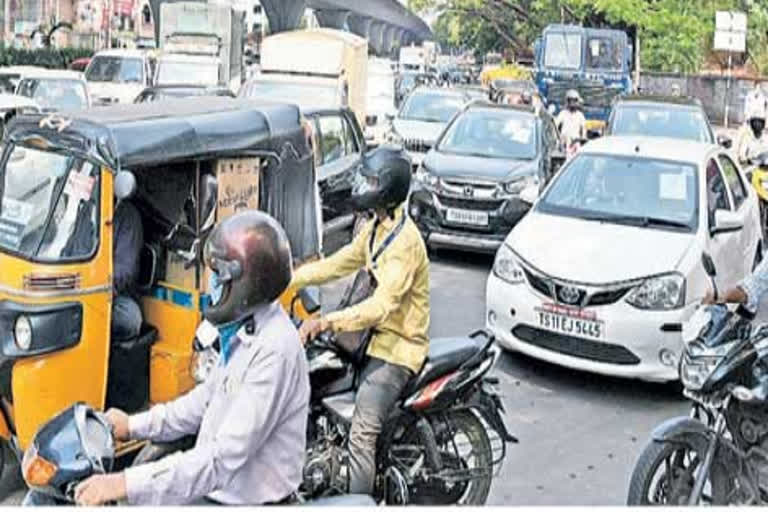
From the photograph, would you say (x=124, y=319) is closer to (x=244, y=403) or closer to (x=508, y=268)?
(x=244, y=403)

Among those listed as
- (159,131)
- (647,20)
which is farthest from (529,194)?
(647,20)

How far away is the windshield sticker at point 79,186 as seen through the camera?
4.70m

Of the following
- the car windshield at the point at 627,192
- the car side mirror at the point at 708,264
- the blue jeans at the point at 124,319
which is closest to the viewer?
the blue jeans at the point at 124,319

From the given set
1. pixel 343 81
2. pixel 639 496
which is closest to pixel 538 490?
pixel 639 496

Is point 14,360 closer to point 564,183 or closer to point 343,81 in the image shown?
point 564,183

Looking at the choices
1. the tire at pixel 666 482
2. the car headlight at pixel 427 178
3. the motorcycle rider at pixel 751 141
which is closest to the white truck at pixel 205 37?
the car headlight at pixel 427 178

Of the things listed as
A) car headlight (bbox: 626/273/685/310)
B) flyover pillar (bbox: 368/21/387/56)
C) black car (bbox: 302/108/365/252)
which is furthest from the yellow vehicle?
flyover pillar (bbox: 368/21/387/56)

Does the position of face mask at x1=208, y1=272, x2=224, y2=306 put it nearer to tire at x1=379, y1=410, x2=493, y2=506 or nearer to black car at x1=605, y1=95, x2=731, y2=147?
tire at x1=379, y1=410, x2=493, y2=506

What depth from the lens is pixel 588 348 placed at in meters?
6.89

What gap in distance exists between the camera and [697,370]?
4.26m

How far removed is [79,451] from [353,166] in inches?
343

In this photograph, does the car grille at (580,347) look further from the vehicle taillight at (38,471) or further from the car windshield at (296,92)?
the car windshield at (296,92)

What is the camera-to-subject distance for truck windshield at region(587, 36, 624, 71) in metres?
27.3

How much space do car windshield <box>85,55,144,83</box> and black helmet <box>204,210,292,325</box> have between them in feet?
75.7
